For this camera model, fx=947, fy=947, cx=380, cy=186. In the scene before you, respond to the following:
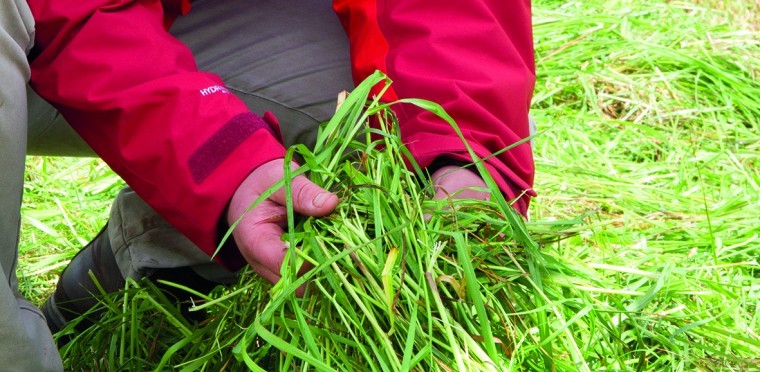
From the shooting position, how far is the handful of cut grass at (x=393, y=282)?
0.88 metres

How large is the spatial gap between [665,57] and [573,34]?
28 centimetres

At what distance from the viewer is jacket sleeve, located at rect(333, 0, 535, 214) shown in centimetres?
114

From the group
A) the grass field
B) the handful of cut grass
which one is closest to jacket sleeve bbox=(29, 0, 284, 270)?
the handful of cut grass

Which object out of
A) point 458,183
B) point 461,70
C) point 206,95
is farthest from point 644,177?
point 206,95

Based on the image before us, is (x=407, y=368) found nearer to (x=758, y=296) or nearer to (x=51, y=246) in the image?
(x=758, y=296)

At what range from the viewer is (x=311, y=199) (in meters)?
0.96

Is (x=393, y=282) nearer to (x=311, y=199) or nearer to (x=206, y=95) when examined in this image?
(x=311, y=199)

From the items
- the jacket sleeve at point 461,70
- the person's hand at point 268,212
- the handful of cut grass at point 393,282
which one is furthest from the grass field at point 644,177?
the person's hand at point 268,212

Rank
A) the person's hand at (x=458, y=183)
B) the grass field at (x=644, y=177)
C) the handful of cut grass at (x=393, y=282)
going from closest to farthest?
the handful of cut grass at (x=393, y=282) → the person's hand at (x=458, y=183) → the grass field at (x=644, y=177)

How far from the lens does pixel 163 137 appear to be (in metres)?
1.11

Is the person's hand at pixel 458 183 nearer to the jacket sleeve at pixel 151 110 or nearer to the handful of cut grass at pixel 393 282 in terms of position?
the handful of cut grass at pixel 393 282

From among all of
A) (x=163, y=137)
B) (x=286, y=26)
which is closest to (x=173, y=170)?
(x=163, y=137)

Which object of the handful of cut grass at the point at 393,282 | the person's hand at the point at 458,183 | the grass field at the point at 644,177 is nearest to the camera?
the handful of cut grass at the point at 393,282

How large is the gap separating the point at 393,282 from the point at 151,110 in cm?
40
